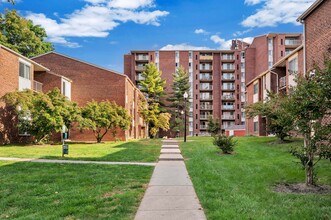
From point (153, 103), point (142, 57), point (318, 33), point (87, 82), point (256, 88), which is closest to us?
point (318, 33)

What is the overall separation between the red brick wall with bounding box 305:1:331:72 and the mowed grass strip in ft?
37.0

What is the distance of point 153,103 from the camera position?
54.4 meters

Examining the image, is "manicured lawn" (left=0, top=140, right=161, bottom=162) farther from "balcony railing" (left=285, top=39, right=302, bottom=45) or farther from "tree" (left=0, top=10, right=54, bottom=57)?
"balcony railing" (left=285, top=39, right=302, bottom=45)

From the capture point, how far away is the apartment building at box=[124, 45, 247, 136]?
2692 inches

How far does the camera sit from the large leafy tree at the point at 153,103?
168ft

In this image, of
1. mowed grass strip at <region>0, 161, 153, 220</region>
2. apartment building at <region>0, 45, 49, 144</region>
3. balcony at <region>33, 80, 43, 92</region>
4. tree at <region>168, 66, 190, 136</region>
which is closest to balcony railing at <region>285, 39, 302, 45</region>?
tree at <region>168, 66, 190, 136</region>

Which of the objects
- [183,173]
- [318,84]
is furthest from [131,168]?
[318,84]

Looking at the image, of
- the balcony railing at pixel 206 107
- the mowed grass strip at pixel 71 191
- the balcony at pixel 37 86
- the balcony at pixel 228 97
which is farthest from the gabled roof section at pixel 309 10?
the balcony at pixel 228 97

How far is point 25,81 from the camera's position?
26.8 meters

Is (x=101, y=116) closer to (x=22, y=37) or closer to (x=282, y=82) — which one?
(x=282, y=82)

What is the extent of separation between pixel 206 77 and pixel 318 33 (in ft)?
177

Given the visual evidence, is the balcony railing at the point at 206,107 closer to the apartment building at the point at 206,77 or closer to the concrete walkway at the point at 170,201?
the apartment building at the point at 206,77

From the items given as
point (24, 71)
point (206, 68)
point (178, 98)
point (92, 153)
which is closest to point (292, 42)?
point (206, 68)

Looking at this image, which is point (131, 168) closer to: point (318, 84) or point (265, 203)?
point (265, 203)
